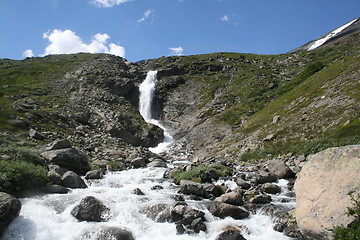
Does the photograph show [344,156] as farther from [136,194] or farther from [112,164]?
[112,164]

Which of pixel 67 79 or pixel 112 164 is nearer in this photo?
pixel 112 164

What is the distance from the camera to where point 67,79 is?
84.2 meters

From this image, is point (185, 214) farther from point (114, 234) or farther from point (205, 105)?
point (205, 105)

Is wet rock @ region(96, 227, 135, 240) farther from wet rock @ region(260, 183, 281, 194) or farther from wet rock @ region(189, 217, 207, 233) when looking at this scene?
wet rock @ region(260, 183, 281, 194)

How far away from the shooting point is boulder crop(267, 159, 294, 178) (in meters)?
22.7

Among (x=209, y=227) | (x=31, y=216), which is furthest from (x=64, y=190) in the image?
(x=209, y=227)

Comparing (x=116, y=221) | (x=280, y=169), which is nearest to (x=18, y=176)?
(x=116, y=221)

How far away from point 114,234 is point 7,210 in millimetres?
5102

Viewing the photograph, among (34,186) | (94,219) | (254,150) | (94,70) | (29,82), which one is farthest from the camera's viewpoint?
(94,70)

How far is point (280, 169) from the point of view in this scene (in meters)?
23.3

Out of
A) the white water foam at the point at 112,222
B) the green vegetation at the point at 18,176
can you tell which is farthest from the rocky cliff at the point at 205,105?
the green vegetation at the point at 18,176

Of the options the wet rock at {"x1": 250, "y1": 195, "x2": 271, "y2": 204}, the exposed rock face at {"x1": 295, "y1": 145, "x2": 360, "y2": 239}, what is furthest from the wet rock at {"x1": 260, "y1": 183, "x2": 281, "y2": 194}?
the exposed rock face at {"x1": 295, "y1": 145, "x2": 360, "y2": 239}

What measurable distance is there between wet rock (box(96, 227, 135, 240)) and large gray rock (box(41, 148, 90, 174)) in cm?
1221

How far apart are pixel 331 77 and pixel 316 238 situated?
156 ft
